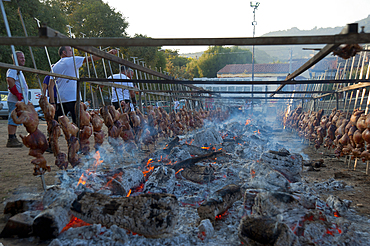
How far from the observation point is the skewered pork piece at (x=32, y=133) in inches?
129

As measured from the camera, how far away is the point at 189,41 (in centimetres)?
227

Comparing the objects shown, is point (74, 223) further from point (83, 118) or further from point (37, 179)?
point (37, 179)

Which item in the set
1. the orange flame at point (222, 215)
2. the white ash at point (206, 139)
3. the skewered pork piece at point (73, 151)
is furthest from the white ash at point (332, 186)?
the skewered pork piece at point (73, 151)

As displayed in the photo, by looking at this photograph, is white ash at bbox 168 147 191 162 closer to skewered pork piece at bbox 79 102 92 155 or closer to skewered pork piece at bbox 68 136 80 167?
skewered pork piece at bbox 79 102 92 155

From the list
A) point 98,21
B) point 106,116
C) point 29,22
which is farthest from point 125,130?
point 98,21

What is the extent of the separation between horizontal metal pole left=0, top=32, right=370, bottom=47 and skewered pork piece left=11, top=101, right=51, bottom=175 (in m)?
1.30

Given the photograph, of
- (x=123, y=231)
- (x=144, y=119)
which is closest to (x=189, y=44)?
(x=123, y=231)

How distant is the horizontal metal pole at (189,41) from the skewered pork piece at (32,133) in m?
1.30

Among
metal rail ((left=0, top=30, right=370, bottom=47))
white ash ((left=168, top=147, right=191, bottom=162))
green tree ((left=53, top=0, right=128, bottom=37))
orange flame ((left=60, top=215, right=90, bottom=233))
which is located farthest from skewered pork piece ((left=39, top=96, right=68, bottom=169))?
green tree ((left=53, top=0, right=128, bottom=37))

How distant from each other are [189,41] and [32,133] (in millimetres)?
2576

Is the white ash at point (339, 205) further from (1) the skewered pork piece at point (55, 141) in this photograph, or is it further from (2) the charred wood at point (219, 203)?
(1) the skewered pork piece at point (55, 141)

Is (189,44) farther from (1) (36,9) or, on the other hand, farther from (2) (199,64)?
(2) (199,64)

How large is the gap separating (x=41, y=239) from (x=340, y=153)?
6362 mm

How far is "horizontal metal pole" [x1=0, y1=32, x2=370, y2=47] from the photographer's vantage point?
2.09 meters
